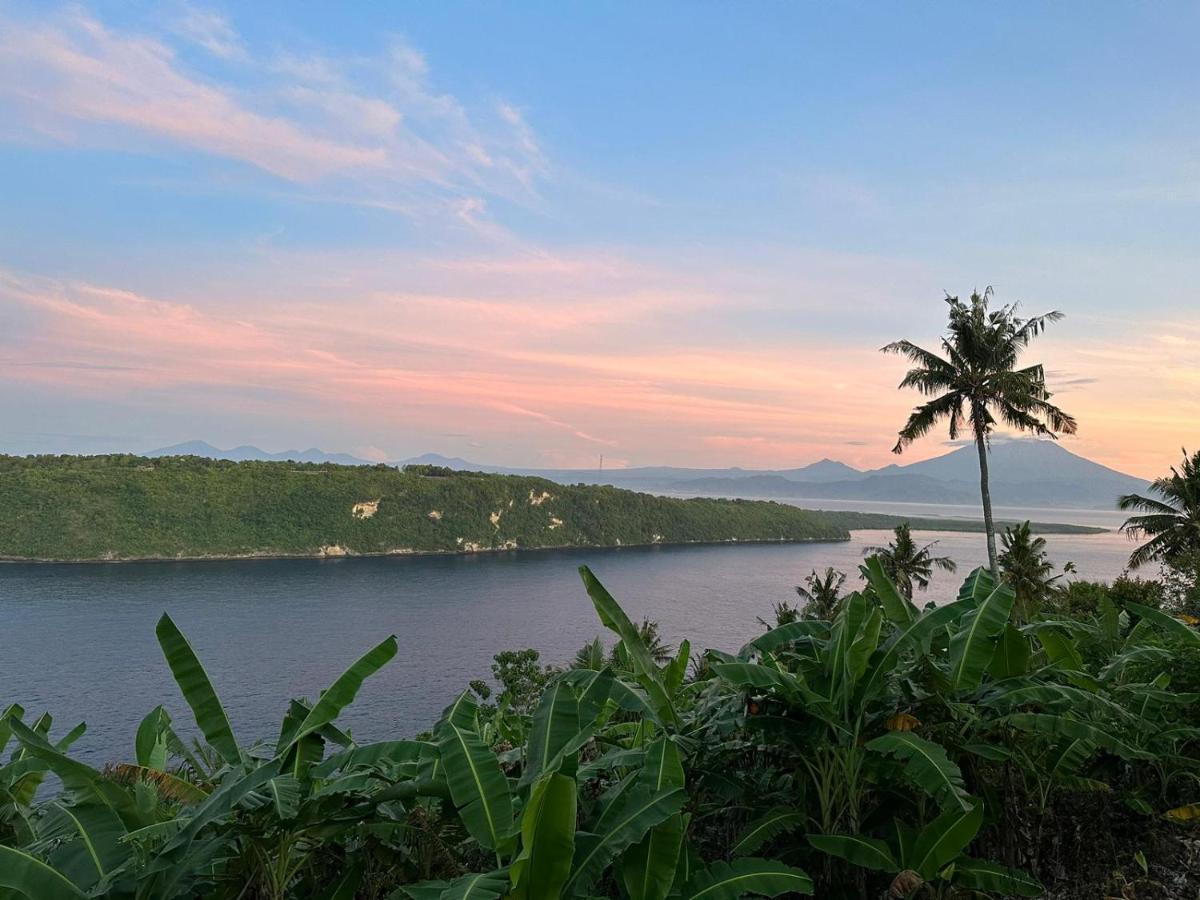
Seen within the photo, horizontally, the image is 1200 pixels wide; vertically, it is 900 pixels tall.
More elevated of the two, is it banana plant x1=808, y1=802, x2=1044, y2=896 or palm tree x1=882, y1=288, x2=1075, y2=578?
palm tree x1=882, y1=288, x2=1075, y2=578

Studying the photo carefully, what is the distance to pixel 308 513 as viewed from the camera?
118 metres

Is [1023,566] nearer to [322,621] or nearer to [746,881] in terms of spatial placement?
[746,881]

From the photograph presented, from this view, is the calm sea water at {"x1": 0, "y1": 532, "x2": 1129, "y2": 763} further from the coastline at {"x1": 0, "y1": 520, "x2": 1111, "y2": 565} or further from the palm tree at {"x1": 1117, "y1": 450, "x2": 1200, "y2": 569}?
the palm tree at {"x1": 1117, "y1": 450, "x2": 1200, "y2": 569}

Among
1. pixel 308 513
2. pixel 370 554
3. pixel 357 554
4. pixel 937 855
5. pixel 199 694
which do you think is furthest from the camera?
pixel 308 513

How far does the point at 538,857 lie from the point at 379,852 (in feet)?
3.03

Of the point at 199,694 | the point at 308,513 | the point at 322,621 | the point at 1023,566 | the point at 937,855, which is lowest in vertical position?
the point at 322,621

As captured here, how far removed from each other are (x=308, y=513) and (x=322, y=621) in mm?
54238

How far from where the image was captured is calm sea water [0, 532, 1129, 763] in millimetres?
45188

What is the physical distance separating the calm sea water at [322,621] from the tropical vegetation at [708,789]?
37.1m

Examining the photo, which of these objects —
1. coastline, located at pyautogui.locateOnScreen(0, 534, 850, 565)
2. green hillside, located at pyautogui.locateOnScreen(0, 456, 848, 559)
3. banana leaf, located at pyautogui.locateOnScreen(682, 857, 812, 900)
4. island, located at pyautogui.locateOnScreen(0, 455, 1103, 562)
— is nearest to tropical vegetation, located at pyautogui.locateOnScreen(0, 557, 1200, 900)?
banana leaf, located at pyautogui.locateOnScreen(682, 857, 812, 900)

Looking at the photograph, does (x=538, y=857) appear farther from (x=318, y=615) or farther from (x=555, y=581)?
(x=555, y=581)

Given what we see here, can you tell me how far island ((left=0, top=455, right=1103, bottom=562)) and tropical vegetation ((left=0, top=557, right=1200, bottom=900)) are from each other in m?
115


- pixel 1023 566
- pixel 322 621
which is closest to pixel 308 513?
pixel 322 621

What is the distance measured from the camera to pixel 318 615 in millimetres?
70125
